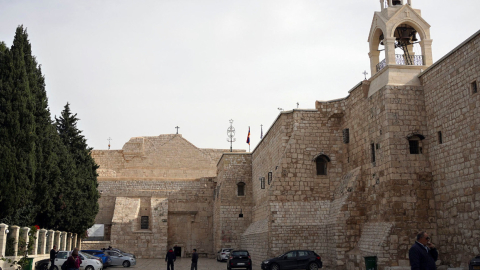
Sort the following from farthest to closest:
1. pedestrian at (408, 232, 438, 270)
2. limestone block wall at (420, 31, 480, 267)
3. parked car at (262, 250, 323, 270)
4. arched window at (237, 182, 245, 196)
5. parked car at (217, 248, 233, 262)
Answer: arched window at (237, 182, 245, 196) < parked car at (217, 248, 233, 262) < parked car at (262, 250, 323, 270) < limestone block wall at (420, 31, 480, 267) < pedestrian at (408, 232, 438, 270)

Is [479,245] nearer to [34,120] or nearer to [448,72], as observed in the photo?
[448,72]

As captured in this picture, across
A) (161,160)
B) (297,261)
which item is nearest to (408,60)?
(297,261)

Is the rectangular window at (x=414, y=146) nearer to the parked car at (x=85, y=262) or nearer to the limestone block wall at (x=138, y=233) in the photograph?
the parked car at (x=85, y=262)

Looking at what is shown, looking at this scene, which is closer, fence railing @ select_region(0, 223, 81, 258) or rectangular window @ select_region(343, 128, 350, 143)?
fence railing @ select_region(0, 223, 81, 258)

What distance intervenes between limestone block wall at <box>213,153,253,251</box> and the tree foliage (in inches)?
355

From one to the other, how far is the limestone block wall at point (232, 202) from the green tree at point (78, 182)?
7.62 meters

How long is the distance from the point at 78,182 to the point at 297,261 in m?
13.3

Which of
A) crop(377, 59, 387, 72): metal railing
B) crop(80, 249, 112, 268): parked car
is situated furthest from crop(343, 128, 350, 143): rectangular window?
crop(80, 249, 112, 268): parked car

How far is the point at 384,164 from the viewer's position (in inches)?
594

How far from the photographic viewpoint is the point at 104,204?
1225 inches

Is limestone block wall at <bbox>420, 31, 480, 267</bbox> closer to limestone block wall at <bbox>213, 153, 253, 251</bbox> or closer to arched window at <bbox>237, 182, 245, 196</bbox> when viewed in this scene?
limestone block wall at <bbox>213, 153, 253, 251</bbox>

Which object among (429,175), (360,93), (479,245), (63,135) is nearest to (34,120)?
(63,135)

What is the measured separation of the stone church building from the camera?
13094 millimetres

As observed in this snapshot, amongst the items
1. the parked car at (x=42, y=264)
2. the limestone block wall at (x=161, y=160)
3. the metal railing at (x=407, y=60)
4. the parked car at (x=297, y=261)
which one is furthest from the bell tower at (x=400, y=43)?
the limestone block wall at (x=161, y=160)
